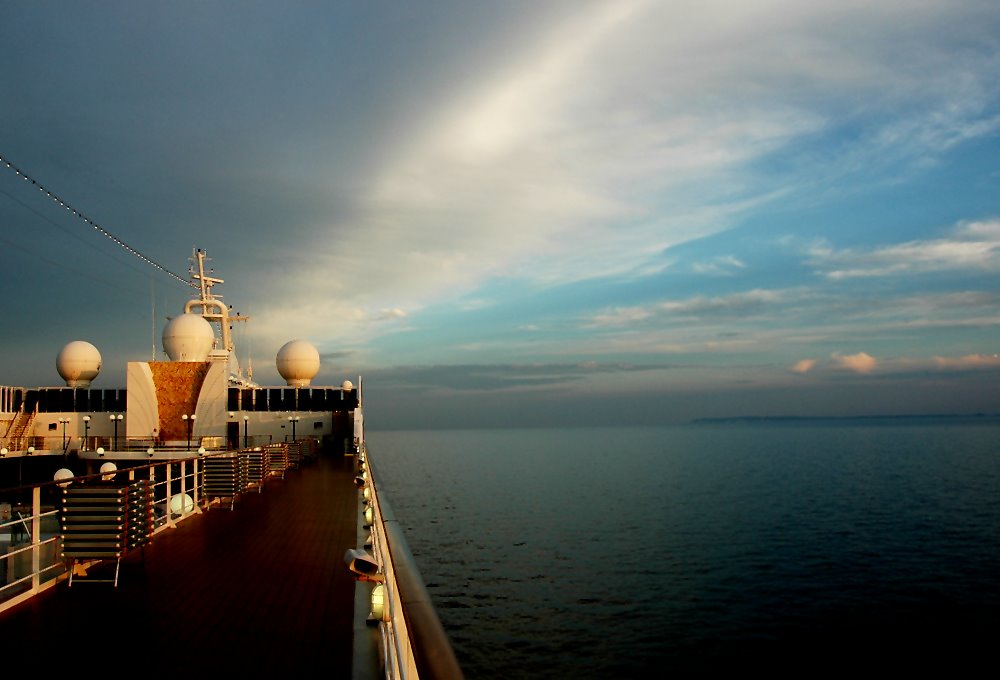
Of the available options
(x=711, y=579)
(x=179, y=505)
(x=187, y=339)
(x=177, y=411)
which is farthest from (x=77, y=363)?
(x=711, y=579)

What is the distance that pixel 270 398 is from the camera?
4162 cm

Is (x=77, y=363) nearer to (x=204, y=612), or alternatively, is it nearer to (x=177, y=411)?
(x=177, y=411)

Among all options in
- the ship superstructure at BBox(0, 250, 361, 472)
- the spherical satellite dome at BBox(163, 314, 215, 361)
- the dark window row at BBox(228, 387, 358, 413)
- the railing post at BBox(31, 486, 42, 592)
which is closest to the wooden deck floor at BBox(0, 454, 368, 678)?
the railing post at BBox(31, 486, 42, 592)

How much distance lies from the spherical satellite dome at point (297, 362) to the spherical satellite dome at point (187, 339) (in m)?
4.81

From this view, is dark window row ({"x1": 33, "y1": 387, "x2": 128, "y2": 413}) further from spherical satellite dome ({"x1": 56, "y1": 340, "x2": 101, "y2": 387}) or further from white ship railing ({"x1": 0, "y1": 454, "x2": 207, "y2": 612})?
white ship railing ({"x1": 0, "y1": 454, "x2": 207, "y2": 612})

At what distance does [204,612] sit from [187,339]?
132 ft

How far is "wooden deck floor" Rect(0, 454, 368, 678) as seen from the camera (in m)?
5.52

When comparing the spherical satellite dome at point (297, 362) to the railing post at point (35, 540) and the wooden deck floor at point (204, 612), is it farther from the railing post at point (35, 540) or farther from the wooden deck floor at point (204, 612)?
the railing post at point (35, 540)

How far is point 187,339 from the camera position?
43.8 metres

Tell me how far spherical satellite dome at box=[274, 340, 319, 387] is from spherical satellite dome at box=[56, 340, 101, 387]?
12.4 metres

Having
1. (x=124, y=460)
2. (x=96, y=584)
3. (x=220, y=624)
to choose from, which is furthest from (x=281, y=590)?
(x=124, y=460)

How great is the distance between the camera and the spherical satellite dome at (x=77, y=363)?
4794cm

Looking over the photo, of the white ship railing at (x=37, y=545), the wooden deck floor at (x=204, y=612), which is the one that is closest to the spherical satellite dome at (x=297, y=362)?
the white ship railing at (x=37, y=545)

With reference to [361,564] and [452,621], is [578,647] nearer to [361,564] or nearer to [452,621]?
[452,621]
